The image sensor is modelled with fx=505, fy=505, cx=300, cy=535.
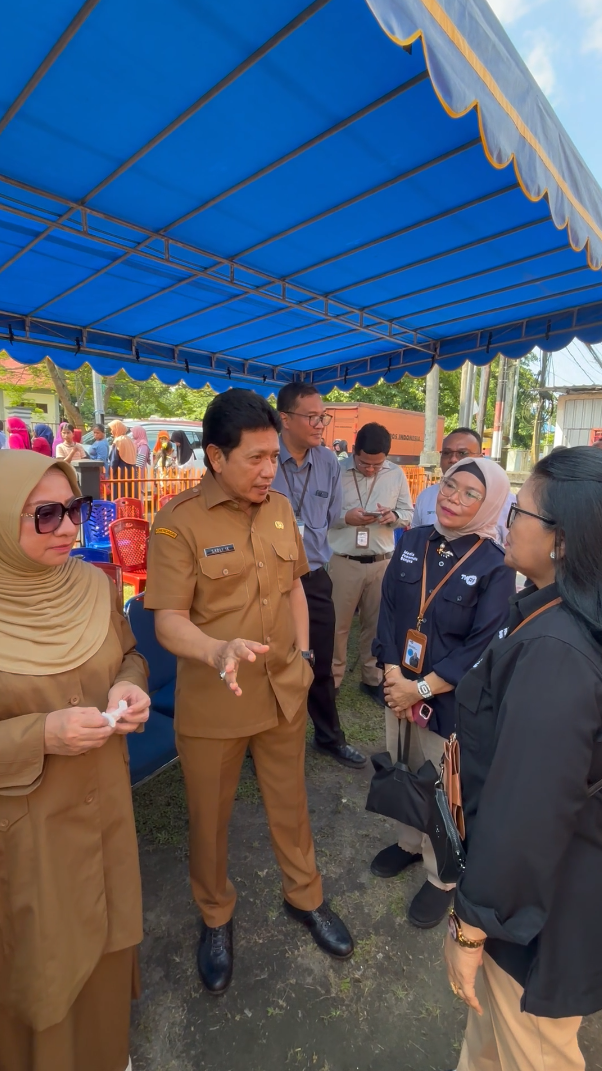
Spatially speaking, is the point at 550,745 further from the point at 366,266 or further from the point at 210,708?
the point at 366,266

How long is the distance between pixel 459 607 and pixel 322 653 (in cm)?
135

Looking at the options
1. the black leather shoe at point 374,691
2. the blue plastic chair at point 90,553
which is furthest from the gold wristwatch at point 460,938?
the blue plastic chair at point 90,553

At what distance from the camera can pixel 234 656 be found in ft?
4.64

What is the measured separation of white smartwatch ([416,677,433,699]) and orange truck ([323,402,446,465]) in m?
14.4

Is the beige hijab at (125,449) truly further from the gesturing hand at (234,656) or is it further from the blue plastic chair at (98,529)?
the gesturing hand at (234,656)

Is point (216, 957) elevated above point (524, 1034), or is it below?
below

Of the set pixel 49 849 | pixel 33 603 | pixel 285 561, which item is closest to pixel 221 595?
pixel 285 561

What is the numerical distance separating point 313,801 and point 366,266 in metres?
3.66

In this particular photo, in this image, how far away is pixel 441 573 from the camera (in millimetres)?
2148

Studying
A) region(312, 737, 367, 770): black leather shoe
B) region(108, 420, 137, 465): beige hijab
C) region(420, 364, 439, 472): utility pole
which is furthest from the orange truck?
region(312, 737, 367, 770): black leather shoe

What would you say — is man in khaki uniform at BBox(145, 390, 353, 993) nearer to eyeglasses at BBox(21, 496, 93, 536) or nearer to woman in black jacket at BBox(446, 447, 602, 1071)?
eyeglasses at BBox(21, 496, 93, 536)

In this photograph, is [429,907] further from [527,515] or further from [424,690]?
[527,515]

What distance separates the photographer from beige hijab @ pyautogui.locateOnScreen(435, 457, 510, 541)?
6.72 feet

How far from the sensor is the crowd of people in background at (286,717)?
1.00 m
